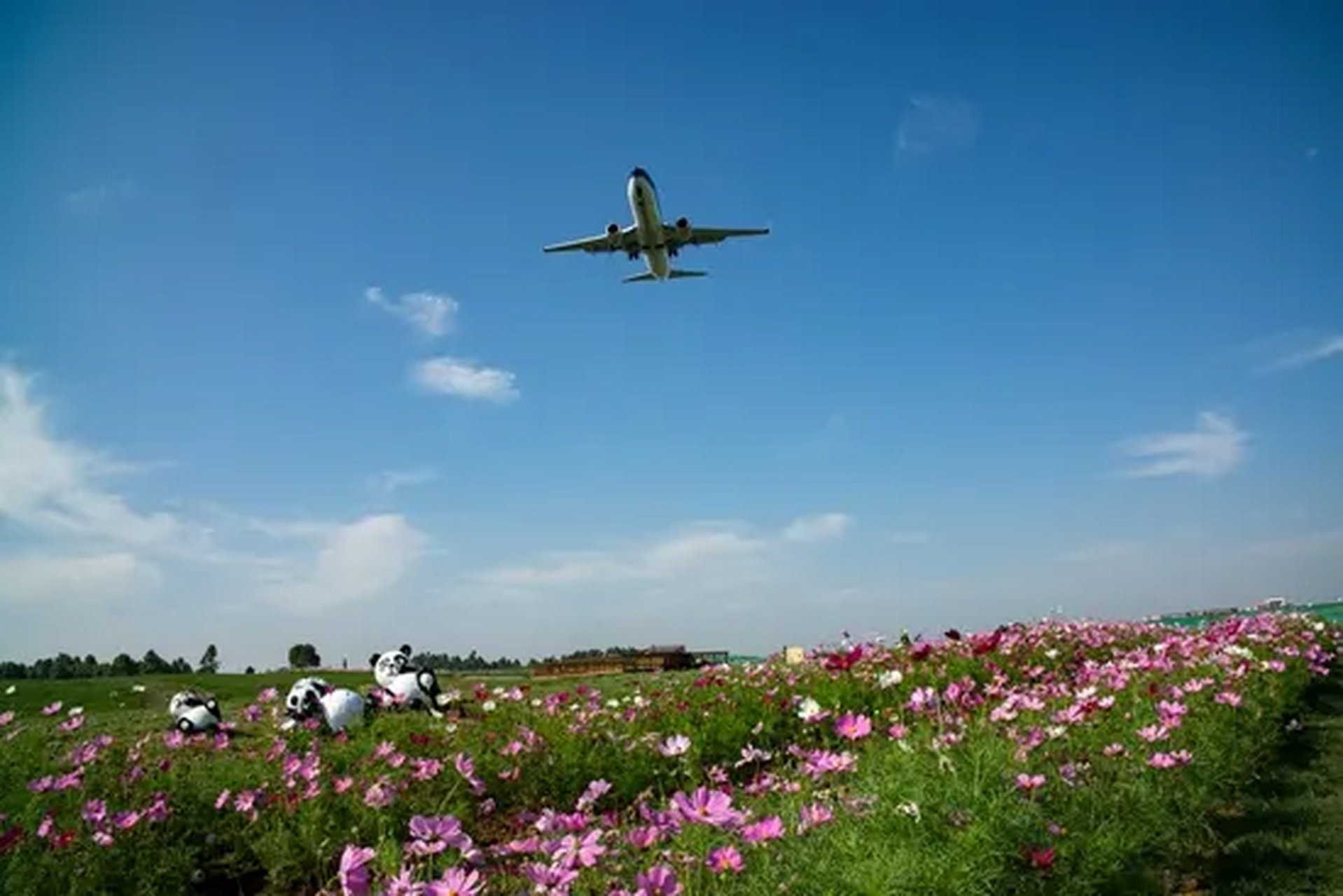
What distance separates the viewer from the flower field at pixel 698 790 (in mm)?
2465

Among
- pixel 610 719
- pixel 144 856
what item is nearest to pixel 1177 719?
pixel 610 719

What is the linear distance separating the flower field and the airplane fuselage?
17786 millimetres

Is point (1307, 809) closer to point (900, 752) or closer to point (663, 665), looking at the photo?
point (900, 752)

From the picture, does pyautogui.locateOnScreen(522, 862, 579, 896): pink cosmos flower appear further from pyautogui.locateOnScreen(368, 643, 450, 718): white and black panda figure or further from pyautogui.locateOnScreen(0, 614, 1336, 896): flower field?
pyautogui.locateOnScreen(368, 643, 450, 718): white and black panda figure

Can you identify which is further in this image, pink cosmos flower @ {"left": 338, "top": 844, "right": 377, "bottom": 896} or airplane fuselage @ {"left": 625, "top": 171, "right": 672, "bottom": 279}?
airplane fuselage @ {"left": 625, "top": 171, "right": 672, "bottom": 279}

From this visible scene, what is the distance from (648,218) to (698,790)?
22.7 metres

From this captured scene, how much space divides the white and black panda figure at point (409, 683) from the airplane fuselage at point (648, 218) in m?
16.4

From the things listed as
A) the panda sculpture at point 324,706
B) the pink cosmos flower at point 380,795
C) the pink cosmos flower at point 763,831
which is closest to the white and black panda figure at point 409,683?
the panda sculpture at point 324,706

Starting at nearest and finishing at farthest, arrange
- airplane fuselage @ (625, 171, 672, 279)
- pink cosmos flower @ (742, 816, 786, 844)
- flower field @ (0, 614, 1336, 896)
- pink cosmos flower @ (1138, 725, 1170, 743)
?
pink cosmos flower @ (742, 816, 786, 844) < flower field @ (0, 614, 1336, 896) < pink cosmos flower @ (1138, 725, 1170, 743) < airplane fuselage @ (625, 171, 672, 279)

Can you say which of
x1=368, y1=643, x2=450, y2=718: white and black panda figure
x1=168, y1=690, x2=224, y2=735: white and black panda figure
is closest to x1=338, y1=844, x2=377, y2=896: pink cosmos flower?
x1=168, y1=690, x2=224, y2=735: white and black panda figure

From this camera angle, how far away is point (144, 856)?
3.83m

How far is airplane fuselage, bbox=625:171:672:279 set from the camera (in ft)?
77.2

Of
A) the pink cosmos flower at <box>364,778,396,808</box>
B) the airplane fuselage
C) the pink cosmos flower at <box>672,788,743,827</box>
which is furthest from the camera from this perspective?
the airplane fuselage

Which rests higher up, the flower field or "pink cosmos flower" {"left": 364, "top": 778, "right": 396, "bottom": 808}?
"pink cosmos flower" {"left": 364, "top": 778, "right": 396, "bottom": 808}
